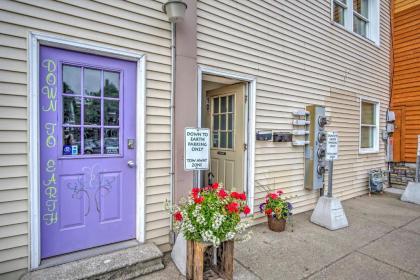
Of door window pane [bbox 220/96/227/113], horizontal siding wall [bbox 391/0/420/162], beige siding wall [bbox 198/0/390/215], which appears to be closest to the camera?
beige siding wall [bbox 198/0/390/215]

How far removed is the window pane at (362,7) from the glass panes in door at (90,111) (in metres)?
6.05

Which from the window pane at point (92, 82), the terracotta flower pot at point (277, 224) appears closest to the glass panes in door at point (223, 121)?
the terracotta flower pot at point (277, 224)

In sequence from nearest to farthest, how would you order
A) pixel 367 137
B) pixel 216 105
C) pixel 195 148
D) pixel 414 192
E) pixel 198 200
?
pixel 198 200 → pixel 195 148 → pixel 216 105 → pixel 414 192 → pixel 367 137

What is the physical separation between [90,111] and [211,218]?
161 centimetres

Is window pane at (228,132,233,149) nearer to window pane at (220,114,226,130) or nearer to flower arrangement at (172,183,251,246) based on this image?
window pane at (220,114,226,130)

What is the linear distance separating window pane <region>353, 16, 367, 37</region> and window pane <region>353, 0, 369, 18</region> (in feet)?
0.63

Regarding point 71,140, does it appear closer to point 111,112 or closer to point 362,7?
point 111,112

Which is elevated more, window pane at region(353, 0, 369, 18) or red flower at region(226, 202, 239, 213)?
window pane at region(353, 0, 369, 18)

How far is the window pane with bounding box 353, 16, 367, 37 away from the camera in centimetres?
572

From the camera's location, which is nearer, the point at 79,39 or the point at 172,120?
the point at 79,39

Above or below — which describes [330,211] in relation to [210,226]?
below

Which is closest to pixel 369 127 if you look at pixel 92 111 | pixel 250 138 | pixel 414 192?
pixel 414 192

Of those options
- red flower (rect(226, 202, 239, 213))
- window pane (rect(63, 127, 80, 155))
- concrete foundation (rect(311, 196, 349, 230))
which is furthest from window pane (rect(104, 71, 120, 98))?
concrete foundation (rect(311, 196, 349, 230))

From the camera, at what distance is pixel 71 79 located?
91.6 inches
